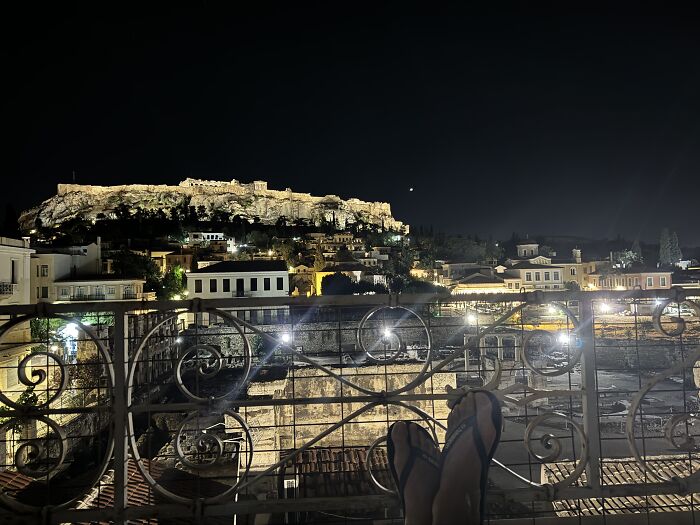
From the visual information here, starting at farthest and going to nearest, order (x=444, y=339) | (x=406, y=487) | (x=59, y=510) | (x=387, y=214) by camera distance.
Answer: (x=387, y=214), (x=444, y=339), (x=59, y=510), (x=406, y=487)

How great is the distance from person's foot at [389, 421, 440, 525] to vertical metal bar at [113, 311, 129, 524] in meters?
1.15

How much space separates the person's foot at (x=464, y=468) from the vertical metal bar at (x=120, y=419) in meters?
1.32

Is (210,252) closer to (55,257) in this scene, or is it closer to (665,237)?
(55,257)

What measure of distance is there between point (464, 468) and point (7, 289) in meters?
22.4

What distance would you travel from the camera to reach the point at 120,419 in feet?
6.47

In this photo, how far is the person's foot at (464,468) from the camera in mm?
1726

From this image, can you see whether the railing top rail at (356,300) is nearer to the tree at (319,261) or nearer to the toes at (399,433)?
the toes at (399,433)

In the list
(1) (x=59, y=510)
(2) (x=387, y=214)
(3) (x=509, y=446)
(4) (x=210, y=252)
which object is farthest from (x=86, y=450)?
(2) (x=387, y=214)

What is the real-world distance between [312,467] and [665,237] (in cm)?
7037

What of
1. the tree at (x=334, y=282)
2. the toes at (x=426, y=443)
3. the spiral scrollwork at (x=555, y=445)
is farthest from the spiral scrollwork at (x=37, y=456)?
the tree at (x=334, y=282)

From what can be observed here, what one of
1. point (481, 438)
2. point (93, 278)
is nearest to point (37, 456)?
point (481, 438)

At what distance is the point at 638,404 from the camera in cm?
210

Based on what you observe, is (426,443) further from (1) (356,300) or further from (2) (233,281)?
(2) (233,281)

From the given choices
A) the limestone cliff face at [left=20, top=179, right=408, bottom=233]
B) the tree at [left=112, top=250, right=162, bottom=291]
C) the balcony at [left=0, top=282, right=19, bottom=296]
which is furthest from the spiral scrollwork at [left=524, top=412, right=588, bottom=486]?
the limestone cliff face at [left=20, top=179, right=408, bottom=233]
